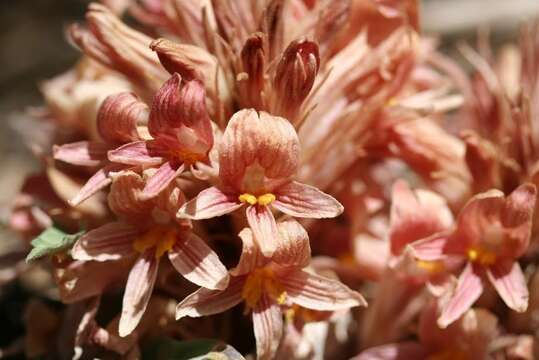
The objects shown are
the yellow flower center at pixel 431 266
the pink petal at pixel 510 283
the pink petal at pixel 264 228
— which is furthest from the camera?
the yellow flower center at pixel 431 266

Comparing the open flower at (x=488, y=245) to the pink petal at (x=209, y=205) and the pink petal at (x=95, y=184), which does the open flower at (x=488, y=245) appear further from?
the pink petal at (x=95, y=184)

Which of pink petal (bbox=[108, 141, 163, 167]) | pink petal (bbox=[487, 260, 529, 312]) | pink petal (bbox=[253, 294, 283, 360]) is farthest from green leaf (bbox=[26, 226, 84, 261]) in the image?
pink petal (bbox=[487, 260, 529, 312])

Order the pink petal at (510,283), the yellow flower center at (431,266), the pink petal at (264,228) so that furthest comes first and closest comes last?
the yellow flower center at (431,266), the pink petal at (510,283), the pink petal at (264,228)

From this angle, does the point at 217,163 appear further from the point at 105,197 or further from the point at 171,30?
the point at 171,30

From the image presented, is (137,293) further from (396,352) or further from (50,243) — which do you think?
(396,352)

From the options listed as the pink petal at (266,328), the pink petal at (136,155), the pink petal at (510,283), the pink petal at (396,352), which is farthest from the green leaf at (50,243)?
the pink petal at (510,283)
